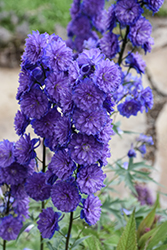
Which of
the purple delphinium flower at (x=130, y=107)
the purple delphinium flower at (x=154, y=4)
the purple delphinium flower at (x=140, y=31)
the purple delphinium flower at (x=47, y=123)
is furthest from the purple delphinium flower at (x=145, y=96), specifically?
the purple delphinium flower at (x=47, y=123)

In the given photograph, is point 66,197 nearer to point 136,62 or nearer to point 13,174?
point 13,174

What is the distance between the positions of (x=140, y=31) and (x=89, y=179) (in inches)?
31.7

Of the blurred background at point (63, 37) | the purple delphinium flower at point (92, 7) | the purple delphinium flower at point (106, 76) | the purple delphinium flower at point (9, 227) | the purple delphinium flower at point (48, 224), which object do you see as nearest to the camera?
the purple delphinium flower at point (106, 76)

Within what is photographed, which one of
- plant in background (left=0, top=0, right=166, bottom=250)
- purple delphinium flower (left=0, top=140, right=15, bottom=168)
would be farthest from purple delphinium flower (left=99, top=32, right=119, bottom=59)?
purple delphinium flower (left=0, top=140, right=15, bottom=168)

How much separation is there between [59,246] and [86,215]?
363 mm

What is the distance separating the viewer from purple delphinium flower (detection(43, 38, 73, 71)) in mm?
899

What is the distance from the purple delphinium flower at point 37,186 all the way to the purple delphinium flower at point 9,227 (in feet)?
0.75

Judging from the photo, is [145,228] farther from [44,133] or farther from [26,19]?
[26,19]

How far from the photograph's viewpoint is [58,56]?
0.90 meters

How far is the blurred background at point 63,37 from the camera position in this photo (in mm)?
3251

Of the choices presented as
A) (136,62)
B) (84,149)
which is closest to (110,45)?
(136,62)

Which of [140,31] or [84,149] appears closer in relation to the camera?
[84,149]

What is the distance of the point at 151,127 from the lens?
3.55 m

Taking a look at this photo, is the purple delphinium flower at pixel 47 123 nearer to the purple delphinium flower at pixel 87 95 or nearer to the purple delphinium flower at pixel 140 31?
the purple delphinium flower at pixel 87 95
